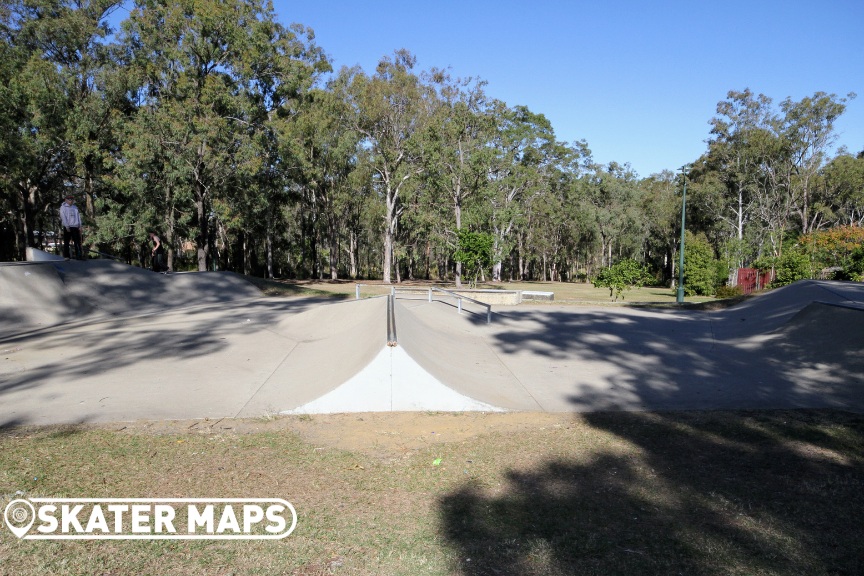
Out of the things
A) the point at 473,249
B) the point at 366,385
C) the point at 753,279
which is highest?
the point at 473,249

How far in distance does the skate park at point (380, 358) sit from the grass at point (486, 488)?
534 millimetres

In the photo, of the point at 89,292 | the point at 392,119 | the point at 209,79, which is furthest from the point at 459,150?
the point at 89,292

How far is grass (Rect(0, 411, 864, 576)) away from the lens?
332cm

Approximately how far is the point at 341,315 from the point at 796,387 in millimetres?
8152

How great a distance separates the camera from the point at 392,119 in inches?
1518

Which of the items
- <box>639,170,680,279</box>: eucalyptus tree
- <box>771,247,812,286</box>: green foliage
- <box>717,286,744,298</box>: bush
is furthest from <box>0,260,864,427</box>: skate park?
<box>639,170,680,279</box>: eucalyptus tree

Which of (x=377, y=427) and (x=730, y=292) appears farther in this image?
(x=730, y=292)

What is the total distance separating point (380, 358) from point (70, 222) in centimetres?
1169

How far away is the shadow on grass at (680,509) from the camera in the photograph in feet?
10.9

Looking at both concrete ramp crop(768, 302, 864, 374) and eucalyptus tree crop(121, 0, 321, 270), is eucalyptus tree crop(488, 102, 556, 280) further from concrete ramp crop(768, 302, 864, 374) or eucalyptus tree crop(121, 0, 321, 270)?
concrete ramp crop(768, 302, 864, 374)

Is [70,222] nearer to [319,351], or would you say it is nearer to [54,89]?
[319,351]

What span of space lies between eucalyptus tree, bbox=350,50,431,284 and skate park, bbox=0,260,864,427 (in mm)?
26382

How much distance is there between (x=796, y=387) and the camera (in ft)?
24.0

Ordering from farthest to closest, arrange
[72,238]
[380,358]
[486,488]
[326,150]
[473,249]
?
[326,150], [473,249], [72,238], [380,358], [486,488]
